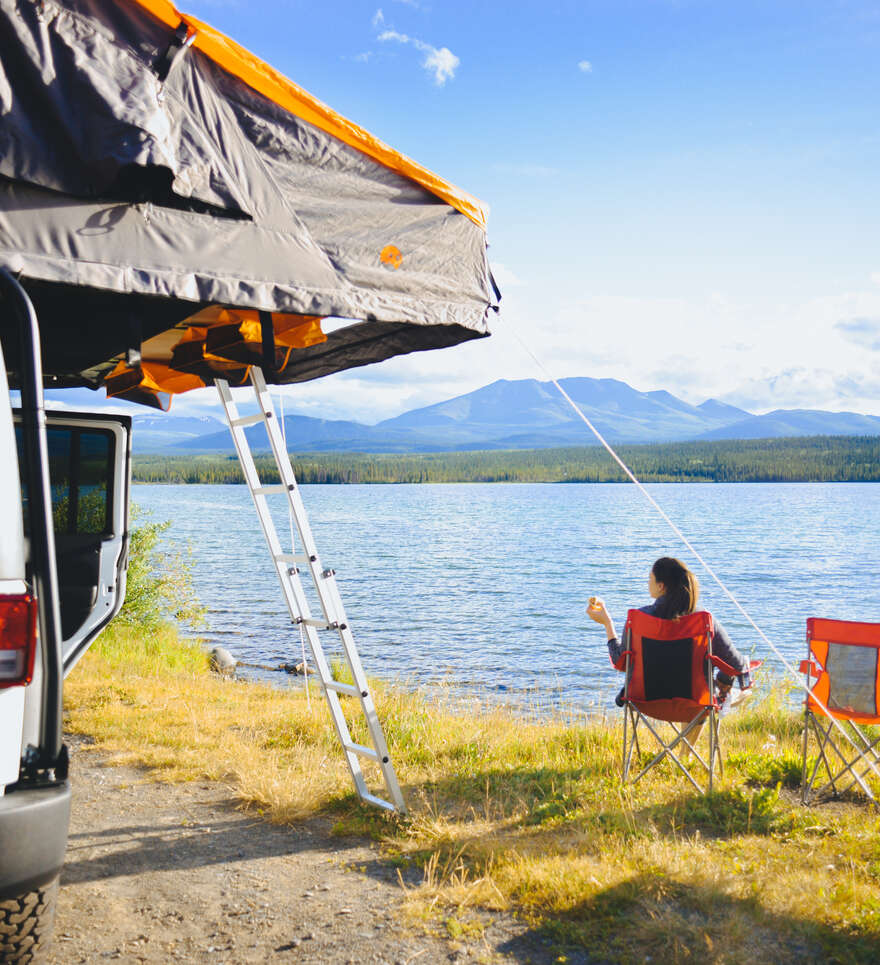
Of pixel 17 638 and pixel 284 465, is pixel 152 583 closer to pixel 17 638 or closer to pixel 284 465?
pixel 284 465

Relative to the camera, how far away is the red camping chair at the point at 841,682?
4.23 meters

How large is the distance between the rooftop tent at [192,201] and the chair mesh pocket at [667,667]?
193 centimetres

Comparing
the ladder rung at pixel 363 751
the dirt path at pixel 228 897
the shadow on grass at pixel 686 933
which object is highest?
the ladder rung at pixel 363 751

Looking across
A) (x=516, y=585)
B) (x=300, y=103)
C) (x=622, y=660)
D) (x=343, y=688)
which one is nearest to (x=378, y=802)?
(x=343, y=688)

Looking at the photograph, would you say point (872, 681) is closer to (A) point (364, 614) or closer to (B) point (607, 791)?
(B) point (607, 791)

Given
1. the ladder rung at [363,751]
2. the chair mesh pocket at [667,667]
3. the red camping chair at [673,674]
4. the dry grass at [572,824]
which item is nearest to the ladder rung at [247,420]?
the ladder rung at [363,751]

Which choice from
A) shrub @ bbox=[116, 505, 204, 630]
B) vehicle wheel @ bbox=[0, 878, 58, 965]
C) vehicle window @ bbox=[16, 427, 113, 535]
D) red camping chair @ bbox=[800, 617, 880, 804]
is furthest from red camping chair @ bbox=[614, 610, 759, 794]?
shrub @ bbox=[116, 505, 204, 630]

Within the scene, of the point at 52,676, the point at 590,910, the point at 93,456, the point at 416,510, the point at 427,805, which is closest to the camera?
the point at 52,676

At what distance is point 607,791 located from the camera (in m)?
4.30

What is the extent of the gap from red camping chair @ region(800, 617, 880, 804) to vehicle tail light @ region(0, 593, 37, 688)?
363 centimetres

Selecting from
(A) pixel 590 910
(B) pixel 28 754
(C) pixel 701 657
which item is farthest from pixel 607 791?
(B) pixel 28 754

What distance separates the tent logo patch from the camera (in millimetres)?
3459

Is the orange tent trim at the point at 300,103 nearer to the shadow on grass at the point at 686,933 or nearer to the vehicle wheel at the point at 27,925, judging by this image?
the vehicle wheel at the point at 27,925

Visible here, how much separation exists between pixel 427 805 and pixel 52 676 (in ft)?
7.41
